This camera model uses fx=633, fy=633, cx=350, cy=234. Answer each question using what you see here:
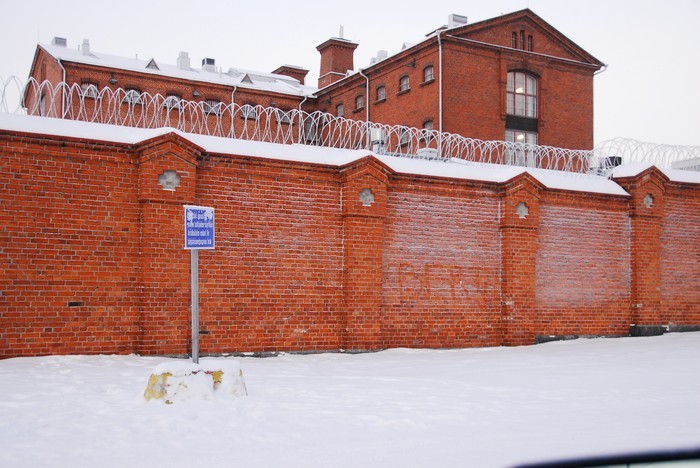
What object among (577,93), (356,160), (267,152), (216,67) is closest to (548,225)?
(356,160)

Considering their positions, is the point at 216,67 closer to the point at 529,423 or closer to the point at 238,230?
the point at 238,230

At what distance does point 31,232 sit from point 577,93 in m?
27.2

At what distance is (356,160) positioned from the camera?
10070 mm

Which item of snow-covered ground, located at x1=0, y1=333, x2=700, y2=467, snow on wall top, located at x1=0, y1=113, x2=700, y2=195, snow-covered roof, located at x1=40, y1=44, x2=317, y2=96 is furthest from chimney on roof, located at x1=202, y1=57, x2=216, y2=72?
snow-covered ground, located at x1=0, y1=333, x2=700, y2=467

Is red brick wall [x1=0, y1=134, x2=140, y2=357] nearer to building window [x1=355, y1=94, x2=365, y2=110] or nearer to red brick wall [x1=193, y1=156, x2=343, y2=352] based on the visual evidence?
red brick wall [x1=193, y1=156, x2=343, y2=352]

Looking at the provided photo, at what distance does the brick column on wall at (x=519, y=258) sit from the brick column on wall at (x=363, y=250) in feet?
8.43

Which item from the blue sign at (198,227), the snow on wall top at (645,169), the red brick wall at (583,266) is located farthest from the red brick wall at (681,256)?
the blue sign at (198,227)

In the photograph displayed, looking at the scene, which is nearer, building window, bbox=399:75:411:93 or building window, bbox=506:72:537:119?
building window, bbox=506:72:537:119

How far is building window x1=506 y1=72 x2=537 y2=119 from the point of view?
93.2 ft

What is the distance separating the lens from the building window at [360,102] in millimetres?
31984

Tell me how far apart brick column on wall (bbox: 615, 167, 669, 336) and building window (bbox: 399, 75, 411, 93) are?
16667 mm

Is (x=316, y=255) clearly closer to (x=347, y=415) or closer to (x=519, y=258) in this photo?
(x=519, y=258)

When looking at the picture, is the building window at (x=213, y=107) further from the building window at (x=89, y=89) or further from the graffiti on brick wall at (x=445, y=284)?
the graffiti on brick wall at (x=445, y=284)

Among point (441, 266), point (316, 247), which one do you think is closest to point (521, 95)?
point (441, 266)
